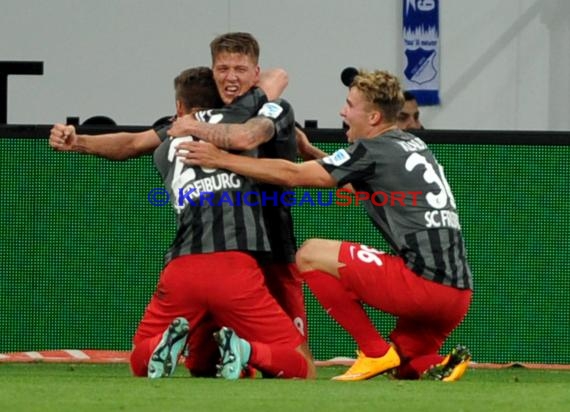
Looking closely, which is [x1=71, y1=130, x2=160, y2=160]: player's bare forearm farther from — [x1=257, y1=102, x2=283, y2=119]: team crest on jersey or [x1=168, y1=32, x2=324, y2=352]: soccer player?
[x1=257, y1=102, x2=283, y2=119]: team crest on jersey

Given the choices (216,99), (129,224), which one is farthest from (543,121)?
(216,99)

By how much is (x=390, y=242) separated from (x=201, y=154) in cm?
94

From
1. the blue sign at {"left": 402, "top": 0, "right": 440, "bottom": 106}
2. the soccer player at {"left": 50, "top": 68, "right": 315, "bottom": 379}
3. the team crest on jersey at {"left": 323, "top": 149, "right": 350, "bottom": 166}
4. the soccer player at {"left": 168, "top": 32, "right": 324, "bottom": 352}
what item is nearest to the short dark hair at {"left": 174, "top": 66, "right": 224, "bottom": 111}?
the soccer player at {"left": 168, "top": 32, "right": 324, "bottom": 352}

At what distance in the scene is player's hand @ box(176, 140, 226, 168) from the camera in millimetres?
9062

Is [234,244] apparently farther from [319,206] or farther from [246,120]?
[319,206]

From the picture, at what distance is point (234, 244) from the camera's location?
29.6 ft

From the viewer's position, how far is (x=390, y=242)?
30.3 ft

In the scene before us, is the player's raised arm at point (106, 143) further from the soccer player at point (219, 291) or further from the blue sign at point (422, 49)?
the blue sign at point (422, 49)

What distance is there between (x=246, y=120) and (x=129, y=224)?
8.68ft

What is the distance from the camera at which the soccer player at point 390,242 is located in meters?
9.05

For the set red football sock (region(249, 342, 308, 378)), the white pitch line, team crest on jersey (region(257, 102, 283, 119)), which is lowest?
the white pitch line

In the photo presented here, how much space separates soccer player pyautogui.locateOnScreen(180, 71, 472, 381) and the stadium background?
246 centimetres

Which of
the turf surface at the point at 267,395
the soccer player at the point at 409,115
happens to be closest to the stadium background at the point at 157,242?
the soccer player at the point at 409,115

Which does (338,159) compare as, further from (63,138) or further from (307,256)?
(63,138)
